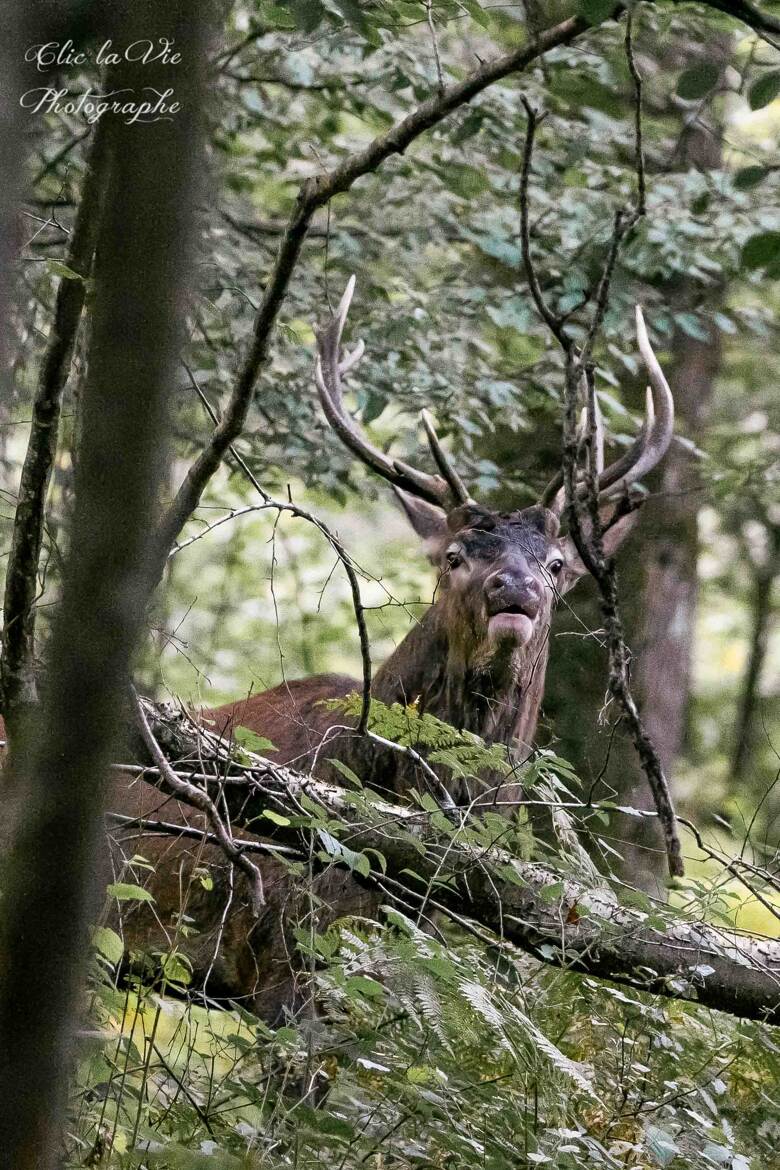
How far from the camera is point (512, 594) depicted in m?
5.64

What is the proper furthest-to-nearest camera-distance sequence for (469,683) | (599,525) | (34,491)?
(469,683), (599,525), (34,491)

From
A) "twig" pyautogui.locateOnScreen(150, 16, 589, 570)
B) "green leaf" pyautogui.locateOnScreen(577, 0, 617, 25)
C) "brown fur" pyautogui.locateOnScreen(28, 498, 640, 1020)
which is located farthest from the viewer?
"brown fur" pyautogui.locateOnScreen(28, 498, 640, 1020)

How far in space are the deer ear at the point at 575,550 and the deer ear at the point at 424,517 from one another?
610mm

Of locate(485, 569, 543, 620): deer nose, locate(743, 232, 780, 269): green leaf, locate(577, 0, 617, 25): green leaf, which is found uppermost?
locate(577, 0, 617, 25): green leaf

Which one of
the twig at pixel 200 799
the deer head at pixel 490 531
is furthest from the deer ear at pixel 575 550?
the twig at pixel 200 799

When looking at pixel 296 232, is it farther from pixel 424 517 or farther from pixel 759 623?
pixel 759 623

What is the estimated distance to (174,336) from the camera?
1.10 m

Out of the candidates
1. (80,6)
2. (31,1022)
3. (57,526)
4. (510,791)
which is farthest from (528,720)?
(31,1022)

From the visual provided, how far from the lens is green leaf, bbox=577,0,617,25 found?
9.78 ft

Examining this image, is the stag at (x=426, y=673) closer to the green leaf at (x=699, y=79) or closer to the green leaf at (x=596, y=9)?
the green leaf at (x=699, y=79)

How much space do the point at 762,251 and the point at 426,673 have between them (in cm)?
308

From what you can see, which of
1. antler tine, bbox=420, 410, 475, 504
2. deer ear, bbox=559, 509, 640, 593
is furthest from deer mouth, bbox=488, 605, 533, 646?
antler tine, bbox=420, 410, 475, 504

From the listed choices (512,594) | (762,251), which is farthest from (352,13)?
(512,594)

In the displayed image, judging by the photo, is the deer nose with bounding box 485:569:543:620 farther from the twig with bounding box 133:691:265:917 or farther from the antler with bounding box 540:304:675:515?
the twig with bounding box 133:691:265:917
